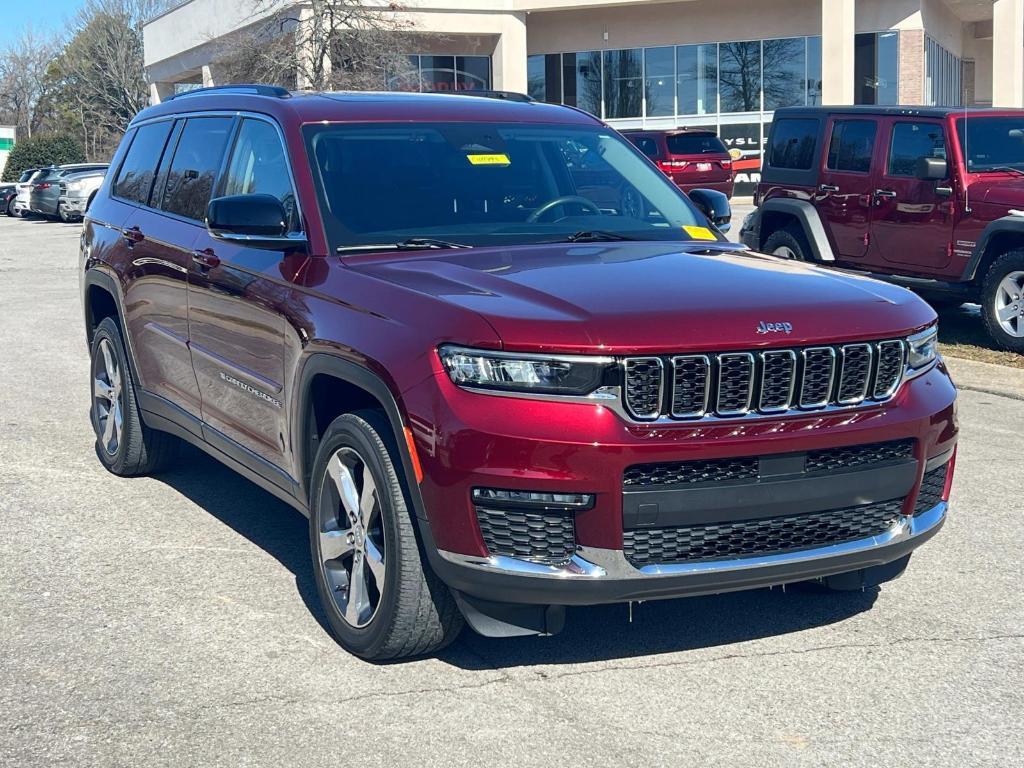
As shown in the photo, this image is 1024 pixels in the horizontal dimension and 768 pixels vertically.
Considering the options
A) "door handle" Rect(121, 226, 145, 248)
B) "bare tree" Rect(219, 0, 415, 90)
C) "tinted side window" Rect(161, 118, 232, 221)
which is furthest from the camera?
"bare tree" Rect(219, 0, 415, 90)

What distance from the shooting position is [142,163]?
7.20 m

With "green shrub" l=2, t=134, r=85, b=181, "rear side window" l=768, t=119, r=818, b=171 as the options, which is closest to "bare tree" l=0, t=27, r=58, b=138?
"green shrub" l=2, t=134, r=85, b=181

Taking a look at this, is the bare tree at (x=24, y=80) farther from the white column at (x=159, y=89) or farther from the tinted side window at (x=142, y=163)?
the tinted side window at (x=142, y=163)

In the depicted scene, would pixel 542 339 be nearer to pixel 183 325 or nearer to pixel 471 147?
pixel 471 147

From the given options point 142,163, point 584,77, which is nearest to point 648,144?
point 584,77

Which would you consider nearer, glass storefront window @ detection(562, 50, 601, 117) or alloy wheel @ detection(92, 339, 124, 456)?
alloy wheel @ detection(92, 339, 124, 456)

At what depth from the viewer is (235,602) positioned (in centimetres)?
529

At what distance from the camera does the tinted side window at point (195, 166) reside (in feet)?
20.2

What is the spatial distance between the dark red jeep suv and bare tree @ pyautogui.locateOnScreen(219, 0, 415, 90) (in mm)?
28136

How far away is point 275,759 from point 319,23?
103 feet

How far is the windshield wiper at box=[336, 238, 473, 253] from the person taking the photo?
16.6 feet

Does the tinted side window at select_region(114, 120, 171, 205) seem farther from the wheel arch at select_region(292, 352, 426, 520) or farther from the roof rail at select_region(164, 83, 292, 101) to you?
the wheel arch at select_region(292, 352, 426, 520)

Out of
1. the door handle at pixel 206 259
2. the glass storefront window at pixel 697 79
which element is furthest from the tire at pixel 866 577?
the glass storefront window at pixel 697 79

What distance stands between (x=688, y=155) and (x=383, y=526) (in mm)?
25987
